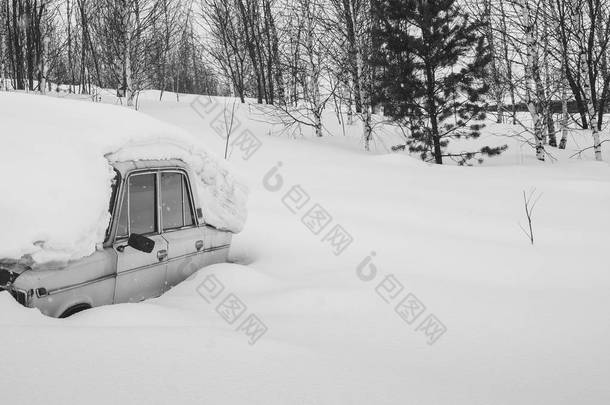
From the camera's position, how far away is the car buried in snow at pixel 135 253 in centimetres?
248

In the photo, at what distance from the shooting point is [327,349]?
260 cm

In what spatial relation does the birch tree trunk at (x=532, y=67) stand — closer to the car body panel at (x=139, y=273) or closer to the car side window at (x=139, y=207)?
the car side window at (x=139, y=207)

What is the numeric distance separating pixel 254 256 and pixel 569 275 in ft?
11.5

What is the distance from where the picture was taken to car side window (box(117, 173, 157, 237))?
9.97ft

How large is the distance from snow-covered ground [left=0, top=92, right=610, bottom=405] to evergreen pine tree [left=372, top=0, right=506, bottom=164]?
6.08 m

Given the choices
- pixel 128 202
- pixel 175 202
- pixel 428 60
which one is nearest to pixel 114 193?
pixel 128 202

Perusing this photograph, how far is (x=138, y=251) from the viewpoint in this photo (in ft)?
10.4

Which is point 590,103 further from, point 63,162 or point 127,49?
point 127,49

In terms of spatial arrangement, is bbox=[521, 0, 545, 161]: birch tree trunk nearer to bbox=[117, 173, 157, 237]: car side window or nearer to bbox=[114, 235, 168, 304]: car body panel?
bbox=[117, 173, 157, 237]: car side window

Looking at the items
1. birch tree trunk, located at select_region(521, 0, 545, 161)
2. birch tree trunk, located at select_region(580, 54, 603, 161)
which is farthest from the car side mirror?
birch tree trunk, located at select_region(580, 54, 603, 161)

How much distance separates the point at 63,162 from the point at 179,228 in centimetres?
118

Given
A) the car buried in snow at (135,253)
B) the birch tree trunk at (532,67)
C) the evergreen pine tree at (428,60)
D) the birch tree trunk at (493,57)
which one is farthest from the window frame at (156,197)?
the birch tree trunk at (532,67)

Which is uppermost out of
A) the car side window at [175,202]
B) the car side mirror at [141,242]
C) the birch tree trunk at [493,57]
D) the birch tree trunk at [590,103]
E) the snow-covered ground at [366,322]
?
the birch tree trunk at [493,57]

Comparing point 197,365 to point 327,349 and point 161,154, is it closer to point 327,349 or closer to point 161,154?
point 327,349
